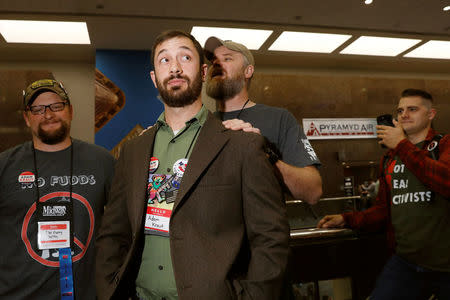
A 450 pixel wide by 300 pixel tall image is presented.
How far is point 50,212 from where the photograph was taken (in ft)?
Answer: 5.39

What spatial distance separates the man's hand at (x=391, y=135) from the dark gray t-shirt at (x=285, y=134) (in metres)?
0.89

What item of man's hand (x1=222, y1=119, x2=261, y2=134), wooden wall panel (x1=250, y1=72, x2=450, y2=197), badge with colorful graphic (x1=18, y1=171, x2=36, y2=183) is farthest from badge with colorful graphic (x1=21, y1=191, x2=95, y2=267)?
wooden wall panel (x1=250, y1=72, x2=450, y2=197)

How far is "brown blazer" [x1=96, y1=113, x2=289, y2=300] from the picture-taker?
3.30 feet

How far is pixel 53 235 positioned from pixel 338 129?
4.81 meters

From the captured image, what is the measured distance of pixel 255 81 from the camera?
5.43m

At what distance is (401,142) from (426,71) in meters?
5.47

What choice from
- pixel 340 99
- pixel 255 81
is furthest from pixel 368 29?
pixel 255 81

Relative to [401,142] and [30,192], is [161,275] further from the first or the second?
[401,142]

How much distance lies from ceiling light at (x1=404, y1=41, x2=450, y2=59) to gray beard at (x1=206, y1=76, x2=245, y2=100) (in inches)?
192

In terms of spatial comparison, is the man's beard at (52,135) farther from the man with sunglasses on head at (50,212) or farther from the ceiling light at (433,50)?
the ceiling light at (433,50)

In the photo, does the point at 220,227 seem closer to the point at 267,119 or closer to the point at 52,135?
the point at 267,119

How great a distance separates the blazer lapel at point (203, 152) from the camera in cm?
108

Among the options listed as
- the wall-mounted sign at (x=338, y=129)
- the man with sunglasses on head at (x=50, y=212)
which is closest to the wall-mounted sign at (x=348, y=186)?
the wall-mounted sign at (x=338, y=129)

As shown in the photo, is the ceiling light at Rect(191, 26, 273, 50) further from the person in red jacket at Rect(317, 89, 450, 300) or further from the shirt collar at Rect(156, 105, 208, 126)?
the shirt collar at Rect(156, 105, 208, 126)
